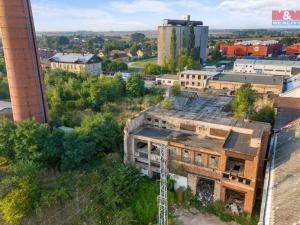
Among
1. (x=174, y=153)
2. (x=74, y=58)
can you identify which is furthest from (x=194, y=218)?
(x=74, y=58)

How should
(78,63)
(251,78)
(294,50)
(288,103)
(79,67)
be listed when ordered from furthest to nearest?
1. (294,50)
2. (78,63)
3. (79,67)
4. (251,78)
5. (288,103)

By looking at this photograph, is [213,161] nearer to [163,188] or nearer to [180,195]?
[180,195]

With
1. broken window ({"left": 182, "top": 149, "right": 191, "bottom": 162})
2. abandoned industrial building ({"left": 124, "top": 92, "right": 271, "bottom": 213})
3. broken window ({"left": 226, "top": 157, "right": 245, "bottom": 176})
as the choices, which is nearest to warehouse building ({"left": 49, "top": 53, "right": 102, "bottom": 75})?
abandoned industrial building ({"left": 124, "top": 92, "right": 271, "bottom": 213})

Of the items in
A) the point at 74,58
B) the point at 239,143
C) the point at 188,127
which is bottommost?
the point at 188,127

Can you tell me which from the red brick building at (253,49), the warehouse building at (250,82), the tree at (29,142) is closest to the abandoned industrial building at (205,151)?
the tree at (29,142)

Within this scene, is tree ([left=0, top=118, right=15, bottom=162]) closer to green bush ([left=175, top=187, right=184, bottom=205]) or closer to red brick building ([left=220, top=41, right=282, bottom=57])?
green bush ([left=175, top=187, right=184, bottom=205])

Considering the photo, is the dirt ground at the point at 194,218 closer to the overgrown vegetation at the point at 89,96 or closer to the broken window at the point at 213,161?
the broken window at the point at 213,161
